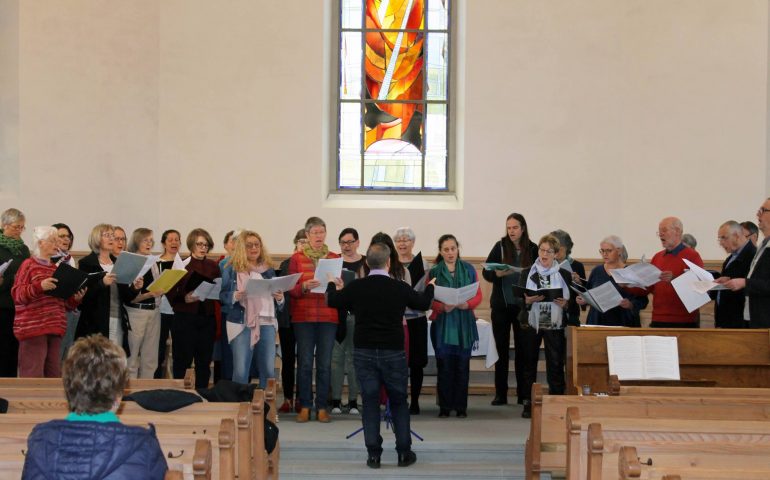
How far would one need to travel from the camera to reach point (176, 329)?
8312 millimetres

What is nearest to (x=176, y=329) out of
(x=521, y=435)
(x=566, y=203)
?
(x=521, y=435)

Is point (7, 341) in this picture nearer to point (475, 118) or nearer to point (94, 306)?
point (94, 306)

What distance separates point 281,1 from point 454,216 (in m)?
3.02

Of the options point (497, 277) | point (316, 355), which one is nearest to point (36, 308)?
point (316, 355)

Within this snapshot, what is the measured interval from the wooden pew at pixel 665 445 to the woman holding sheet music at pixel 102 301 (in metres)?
4.33

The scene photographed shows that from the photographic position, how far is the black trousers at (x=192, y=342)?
27.2ft

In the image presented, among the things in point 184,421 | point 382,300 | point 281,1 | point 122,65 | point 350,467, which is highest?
point 281,1

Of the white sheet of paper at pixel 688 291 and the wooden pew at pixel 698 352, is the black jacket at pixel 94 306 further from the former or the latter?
the white sheet of paper at pixel 688 291

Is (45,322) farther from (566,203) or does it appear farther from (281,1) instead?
(566,203)

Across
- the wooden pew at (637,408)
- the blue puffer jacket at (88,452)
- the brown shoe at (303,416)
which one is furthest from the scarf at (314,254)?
the blue puffer jacket at (88,452)

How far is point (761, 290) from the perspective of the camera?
7.31 meters

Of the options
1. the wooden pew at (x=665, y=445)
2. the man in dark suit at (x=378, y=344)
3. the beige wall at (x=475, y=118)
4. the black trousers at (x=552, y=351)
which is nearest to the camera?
the wooden pew at (x=665, y=445)

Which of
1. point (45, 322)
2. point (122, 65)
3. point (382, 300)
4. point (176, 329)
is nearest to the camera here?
point (382, 300)

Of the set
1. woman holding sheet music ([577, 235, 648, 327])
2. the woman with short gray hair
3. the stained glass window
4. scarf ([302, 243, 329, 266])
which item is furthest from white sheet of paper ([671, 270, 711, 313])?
the woman with short gray hair
